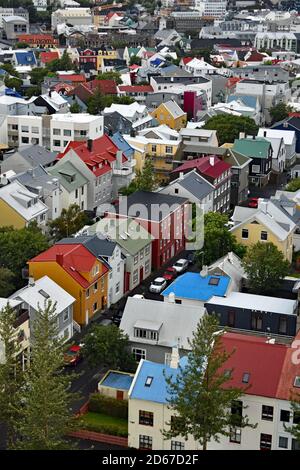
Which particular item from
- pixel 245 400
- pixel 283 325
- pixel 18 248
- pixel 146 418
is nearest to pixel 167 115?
pixel 18 248

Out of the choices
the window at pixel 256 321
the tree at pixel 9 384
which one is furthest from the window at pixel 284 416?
the window at pixel 256 321

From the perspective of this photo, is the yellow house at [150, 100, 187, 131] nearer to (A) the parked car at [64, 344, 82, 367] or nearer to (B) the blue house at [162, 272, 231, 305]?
(B) the blue house at [162, 272, 231, 305]

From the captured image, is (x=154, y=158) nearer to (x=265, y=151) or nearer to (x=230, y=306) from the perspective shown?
(x=265, y=151)

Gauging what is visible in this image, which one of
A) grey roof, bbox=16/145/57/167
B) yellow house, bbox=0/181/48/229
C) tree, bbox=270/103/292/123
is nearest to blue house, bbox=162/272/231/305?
yellow house, bbox=0/181/48/229

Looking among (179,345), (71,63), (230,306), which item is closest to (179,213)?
(230,306)
